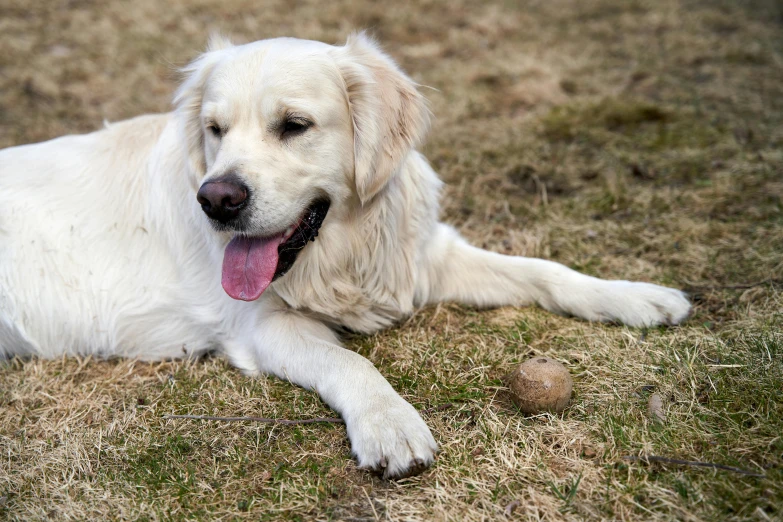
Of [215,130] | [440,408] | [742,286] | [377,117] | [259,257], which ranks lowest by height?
[440,408]

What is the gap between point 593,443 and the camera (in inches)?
82.1

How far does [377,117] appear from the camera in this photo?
2641mm

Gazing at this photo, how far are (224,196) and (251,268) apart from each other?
0.34 meters

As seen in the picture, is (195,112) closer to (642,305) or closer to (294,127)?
(294,127)

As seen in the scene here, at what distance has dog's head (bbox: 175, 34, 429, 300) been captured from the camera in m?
2.41

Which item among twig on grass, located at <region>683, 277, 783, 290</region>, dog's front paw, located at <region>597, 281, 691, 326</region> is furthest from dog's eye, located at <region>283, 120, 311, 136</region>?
twig on grass, located at <region>683, 277, 783, 290</region>

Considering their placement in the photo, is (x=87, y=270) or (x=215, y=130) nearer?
(x=215, y=130)

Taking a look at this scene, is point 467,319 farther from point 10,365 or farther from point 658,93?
point 658,93

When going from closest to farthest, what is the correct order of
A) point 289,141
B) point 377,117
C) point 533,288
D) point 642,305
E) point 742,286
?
point 289,141 < point 377,117 < point 642,305 < point 742,286 < point 533,288

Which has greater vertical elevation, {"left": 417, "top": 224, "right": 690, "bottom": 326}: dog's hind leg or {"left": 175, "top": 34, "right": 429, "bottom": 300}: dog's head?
{"left": 175, "top": 34, "right": 429, "bottom": 300}: dog's head

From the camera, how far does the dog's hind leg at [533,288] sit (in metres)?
2.79

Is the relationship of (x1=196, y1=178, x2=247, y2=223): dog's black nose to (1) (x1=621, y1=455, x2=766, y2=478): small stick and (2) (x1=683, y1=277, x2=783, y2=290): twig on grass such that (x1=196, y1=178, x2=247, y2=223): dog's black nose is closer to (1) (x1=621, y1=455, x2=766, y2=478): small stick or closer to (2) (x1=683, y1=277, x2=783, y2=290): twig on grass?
(1) (x1=621, y1=455, x2=766, y2=478): small stick

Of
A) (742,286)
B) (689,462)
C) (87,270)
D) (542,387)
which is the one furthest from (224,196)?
(742,286)

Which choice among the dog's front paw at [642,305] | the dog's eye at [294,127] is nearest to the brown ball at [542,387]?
the dog's front paw at [642,305]
